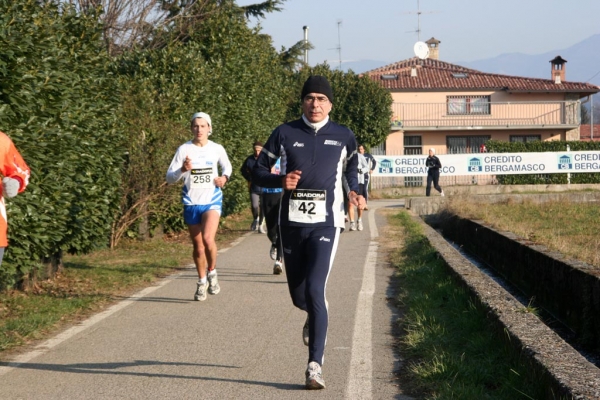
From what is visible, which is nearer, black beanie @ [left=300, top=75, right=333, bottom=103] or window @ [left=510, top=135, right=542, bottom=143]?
black beanie @ [left=300, top=75, right=333, bottom=103]

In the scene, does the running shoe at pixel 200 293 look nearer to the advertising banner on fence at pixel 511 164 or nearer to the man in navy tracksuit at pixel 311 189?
the man in navy tracksuit at pixel 311 189

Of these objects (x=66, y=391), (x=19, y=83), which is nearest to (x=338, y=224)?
(x=66, y=391)

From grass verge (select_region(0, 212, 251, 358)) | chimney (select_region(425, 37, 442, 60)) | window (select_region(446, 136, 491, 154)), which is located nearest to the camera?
grass verge (select_region(0, 212, 251, 358))

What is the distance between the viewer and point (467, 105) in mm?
65250

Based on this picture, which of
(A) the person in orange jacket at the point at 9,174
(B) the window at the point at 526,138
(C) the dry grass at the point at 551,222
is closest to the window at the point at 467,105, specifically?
(B) the window at the point at 526,138

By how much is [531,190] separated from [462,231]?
22059mm

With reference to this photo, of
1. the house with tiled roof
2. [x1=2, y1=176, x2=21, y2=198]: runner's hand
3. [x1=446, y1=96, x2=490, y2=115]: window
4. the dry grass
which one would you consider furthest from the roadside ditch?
[x1=446, y1=96, x2=490, y2=115]: window

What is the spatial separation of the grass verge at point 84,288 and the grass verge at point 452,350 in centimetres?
334

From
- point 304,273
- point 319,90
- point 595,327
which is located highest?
point 319,90

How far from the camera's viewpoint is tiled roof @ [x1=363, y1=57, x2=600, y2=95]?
215ft

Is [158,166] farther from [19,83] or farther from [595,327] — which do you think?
[595,327]

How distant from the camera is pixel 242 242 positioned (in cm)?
1920

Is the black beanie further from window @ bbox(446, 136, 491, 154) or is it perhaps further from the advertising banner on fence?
window @ bbox(446, 136, 491, 154)

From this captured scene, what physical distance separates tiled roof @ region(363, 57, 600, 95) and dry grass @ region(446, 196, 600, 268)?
36.3m
